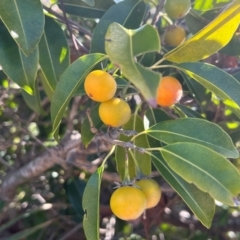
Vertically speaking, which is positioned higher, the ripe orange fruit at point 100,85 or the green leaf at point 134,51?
the green leaf at point 134,51

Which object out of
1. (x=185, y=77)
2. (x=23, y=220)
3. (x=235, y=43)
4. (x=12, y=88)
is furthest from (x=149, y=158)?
(x=23, y=220)

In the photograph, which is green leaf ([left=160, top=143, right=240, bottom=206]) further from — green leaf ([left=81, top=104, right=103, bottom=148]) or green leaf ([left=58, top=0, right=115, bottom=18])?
green leaf ([left=58, top=0, right=115, bottom=18])

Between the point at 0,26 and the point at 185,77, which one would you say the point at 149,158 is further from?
the point at 0,26

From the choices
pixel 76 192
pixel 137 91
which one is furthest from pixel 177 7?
pixel 76 192

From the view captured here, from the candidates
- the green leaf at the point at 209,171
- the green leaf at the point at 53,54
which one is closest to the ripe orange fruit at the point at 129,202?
the green leaf at the point at 209,171

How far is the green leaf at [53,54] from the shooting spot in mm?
1061

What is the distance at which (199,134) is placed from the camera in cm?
88

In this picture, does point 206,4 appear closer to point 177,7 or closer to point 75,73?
point 177,7

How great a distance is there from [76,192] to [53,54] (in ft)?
2.65

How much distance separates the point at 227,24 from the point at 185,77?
376mm

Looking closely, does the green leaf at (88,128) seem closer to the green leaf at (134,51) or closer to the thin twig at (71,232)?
the green leaf at (134,51)

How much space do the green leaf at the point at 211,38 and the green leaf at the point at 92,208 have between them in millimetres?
301

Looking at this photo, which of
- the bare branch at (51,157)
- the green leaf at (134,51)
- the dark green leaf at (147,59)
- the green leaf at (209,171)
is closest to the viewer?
the green leaf at (134,51)

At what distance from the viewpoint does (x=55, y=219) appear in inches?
70.8
